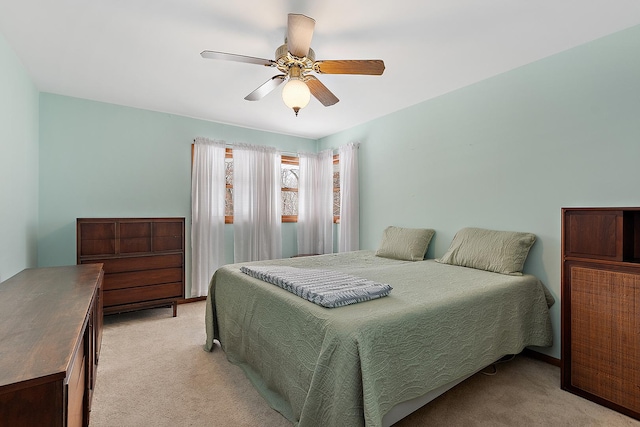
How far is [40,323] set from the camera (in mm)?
1230

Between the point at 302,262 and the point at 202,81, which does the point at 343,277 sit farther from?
the point at 202,81

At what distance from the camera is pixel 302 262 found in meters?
2.88

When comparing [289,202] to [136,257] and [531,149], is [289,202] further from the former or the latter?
[531,149]

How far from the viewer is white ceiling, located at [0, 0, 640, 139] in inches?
70.4

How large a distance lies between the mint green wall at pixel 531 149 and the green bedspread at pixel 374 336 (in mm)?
622

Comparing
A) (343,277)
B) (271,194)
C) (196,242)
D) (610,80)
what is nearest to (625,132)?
(610,80)

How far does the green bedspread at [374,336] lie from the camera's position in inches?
50.2

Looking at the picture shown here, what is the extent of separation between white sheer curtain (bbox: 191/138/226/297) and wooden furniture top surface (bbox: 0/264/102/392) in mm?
1700

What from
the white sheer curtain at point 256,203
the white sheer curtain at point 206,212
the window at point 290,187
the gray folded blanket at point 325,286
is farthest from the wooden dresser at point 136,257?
the window at point 290,187

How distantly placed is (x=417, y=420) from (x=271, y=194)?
331 cm

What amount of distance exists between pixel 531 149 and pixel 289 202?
126 inches

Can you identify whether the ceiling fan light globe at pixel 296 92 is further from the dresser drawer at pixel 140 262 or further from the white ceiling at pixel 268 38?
the dresser drawer at pixel 140 262

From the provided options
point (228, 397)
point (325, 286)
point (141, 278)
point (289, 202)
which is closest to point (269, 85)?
point (325, 286)

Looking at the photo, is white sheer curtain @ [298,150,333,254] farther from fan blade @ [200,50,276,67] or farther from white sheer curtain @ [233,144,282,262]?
fan blade @ [200,50,276,67]
